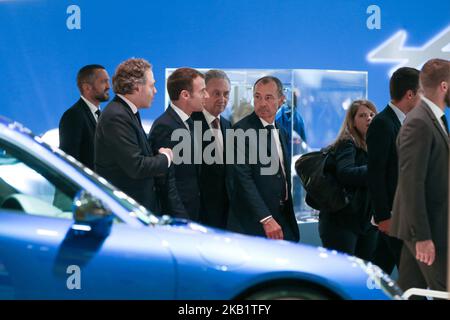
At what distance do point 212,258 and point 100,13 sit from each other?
10.4ft

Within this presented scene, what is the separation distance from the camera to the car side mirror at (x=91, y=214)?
3.84 meters

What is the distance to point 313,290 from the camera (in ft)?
13.6

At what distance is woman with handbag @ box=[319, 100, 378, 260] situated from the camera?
6598mm

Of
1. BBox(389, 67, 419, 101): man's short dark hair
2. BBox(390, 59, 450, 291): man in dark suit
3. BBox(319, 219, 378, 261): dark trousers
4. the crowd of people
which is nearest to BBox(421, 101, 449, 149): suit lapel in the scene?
BBox(390, 59, 450, 291): man in dark suit

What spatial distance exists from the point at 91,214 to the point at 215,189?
285 cm

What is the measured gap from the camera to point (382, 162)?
619cm

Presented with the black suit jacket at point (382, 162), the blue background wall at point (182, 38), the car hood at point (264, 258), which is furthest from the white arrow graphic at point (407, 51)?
the car hood at point (264, 258)

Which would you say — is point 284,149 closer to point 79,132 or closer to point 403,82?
point 403,82

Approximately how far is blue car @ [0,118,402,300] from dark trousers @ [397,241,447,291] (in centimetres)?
121

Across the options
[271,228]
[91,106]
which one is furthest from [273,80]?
[91,106]

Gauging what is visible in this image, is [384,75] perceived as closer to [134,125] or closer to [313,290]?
[134,125]

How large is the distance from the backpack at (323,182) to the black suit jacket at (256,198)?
17 centimetres

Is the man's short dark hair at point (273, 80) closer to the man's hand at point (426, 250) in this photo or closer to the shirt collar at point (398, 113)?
the shirt collar at point (398, 113)
